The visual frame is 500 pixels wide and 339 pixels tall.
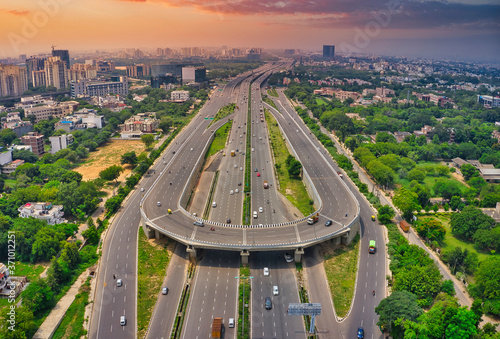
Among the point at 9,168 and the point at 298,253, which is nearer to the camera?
the point at 298,253

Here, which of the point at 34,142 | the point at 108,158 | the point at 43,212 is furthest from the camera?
the point at 34,142

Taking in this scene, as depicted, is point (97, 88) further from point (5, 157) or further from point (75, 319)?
point (75, 319)

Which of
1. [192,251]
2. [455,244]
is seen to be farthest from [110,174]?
[455,244]

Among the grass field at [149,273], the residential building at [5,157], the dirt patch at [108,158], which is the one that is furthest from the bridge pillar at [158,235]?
the residential building at [5,157]

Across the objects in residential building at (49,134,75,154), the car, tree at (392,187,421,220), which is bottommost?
the car

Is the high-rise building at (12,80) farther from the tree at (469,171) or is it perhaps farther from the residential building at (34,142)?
the tree at (469,171)

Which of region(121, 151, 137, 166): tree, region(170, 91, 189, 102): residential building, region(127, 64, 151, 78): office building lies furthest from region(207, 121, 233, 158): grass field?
region(127, 64, 151, 78): office building

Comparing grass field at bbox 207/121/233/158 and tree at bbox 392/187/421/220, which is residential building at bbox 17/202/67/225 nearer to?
grass field at bbox 207/121/233/158
